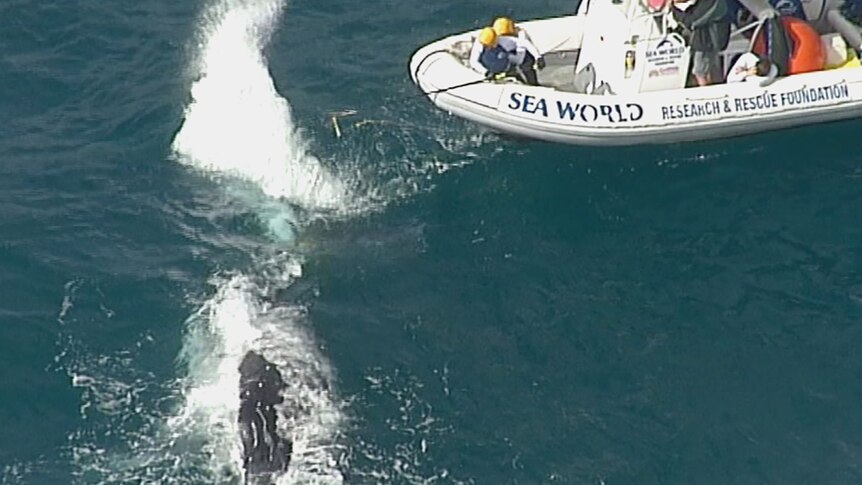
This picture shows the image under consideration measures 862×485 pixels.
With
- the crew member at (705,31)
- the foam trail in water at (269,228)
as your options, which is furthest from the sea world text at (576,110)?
the foam trail in water at (269,228)

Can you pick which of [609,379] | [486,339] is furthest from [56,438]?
[609,379]

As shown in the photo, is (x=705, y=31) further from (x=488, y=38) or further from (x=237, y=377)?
(x=237, y=377)

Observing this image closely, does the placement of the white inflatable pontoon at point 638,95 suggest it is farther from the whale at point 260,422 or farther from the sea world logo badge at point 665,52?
the whale at point 260,422

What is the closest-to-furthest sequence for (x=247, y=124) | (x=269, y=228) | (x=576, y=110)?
(x=269, y=228) → (x=576, y=110) → (x=247, y=124)

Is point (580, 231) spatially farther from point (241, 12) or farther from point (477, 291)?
point (241, 12)

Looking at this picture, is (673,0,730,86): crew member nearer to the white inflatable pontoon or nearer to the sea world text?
the white inflatable pontoon

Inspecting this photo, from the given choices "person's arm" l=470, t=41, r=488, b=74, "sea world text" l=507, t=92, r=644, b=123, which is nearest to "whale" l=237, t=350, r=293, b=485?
"sea world text" l=507, t=92, r=644, b=123

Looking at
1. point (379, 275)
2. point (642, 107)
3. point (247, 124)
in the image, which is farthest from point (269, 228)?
point (642, 107)

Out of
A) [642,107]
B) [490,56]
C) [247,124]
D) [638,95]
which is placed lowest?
[642,107]
